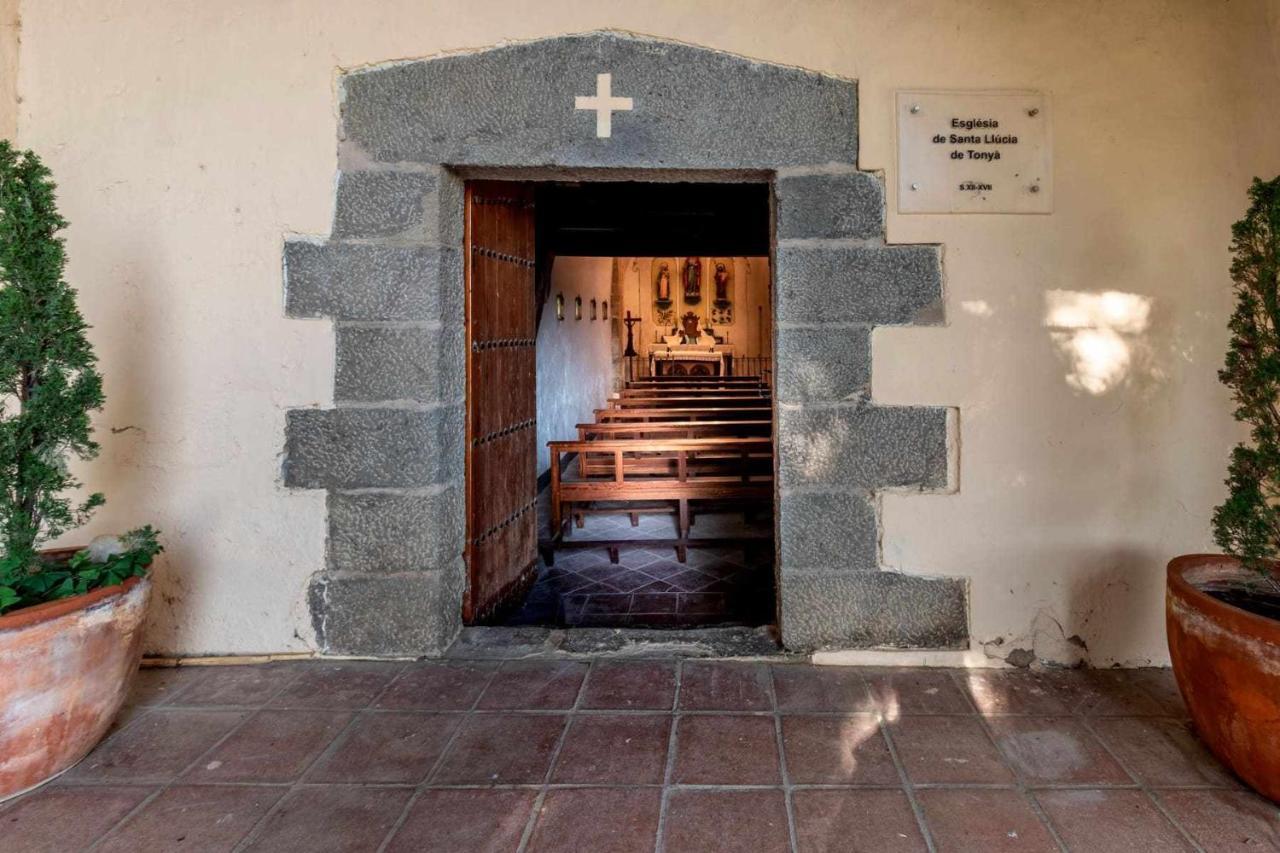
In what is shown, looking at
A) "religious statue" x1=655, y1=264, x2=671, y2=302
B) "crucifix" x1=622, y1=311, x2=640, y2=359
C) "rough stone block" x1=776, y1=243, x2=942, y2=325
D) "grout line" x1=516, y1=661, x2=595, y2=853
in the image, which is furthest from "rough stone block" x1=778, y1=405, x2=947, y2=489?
"religious statue" x1=655, y1=264, x2=671, y2=302

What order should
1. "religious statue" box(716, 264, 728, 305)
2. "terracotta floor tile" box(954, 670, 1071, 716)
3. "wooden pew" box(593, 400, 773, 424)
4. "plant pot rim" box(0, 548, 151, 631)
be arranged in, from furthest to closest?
"religious statue" box(716, 264, 728, 305)
"wooden pew" box(593, 400, 773, 424)
"terracotta floor tile" box(954, 670, 1071, 716)
"plant pot rim" box(0, 548, 151, 631)

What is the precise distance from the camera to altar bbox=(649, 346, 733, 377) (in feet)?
42.5

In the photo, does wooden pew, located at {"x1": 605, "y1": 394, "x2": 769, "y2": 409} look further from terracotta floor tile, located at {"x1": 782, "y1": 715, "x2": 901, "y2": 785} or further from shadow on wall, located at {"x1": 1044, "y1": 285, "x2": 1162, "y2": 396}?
terracotta floor tile, located at {"x1": 782, "y1": 715, "x2": 901, "y2": 785}

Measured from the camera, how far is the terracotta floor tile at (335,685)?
2.00 meters

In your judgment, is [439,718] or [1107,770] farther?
[439,718]

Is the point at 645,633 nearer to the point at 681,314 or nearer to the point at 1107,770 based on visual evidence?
the point at 1107,770

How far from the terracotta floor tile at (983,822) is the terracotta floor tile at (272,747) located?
1472 mm

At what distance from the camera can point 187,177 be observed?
221 centimetres

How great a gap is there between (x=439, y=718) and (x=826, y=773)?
3.40 ft

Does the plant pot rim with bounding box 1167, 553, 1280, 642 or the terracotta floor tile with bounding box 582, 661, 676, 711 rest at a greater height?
the plant pot rim with bounding box 1167, 553, 1280, 642

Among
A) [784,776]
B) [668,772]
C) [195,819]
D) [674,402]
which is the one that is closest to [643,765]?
[668,772]

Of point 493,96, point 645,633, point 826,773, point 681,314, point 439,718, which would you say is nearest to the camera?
point 826,773

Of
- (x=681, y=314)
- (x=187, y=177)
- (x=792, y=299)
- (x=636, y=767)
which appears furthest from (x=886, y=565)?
(x=681, y=314)

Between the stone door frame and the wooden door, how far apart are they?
259 mm
